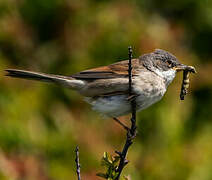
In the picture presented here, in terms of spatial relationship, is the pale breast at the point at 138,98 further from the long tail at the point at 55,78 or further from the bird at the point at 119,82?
the long tail at the point at 55,78

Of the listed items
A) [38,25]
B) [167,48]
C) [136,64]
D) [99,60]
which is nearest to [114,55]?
[99,60]

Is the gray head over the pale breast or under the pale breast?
over

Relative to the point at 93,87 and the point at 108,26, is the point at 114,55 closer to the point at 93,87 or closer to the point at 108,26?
the point at 108,26

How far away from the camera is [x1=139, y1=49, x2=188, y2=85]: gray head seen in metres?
6.05

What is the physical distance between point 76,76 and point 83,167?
6.38 ft

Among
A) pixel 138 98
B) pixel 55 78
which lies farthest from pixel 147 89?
pixel 55 78

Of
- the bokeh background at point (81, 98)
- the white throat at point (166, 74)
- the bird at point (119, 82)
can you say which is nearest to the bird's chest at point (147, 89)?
the bird at point (119, 82)

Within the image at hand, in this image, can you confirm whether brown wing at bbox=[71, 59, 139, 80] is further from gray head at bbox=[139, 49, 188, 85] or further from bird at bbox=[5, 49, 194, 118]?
gray head at bbox=[139, 49, 188, 85]

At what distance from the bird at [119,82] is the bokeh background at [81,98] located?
1.42 m

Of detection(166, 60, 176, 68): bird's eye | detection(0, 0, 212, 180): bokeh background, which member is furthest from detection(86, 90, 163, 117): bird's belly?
detection(0, 0, 212, 180): bokeh background

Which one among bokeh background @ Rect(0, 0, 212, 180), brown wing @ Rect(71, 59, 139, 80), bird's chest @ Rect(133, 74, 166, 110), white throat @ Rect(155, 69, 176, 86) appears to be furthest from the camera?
bokeh background @ Rect(0, 0, 212, 180)

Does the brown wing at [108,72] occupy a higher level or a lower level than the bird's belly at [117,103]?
higher

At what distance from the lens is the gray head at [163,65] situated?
6.05 metres

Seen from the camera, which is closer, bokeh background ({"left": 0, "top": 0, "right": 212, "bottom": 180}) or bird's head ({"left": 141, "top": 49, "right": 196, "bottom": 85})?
bird's head ({"left": 141, "top": 49, "right": 196, "bottom": 85})
